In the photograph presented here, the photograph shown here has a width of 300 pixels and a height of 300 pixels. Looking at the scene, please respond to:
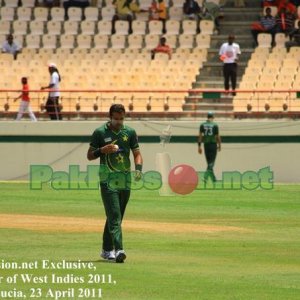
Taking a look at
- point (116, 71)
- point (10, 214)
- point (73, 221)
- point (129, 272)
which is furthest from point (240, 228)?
point (116, 71)

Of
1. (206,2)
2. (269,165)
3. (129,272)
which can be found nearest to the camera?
(129,272)

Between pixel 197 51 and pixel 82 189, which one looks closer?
pixel 82 189

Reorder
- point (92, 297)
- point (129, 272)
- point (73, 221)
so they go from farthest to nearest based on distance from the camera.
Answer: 1. point (73, 221)
2. point (129, 272)
3. point (92, 297)

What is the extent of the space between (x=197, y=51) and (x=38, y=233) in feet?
66.7

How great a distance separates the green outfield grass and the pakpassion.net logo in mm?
2067

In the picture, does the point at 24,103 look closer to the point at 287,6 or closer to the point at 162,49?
the point at 162,49

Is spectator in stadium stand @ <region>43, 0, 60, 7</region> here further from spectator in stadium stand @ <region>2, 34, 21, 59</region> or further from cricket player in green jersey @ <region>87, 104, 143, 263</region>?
cricket player in green jersey @ <region>87, 104, 143, 263</region>

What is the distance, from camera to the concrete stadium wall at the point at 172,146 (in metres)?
36.7

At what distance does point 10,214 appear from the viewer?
24609mm

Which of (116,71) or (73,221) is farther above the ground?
(116,71)

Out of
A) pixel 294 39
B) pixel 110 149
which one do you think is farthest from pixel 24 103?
pixel 110 149

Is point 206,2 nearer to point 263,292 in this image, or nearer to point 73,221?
point 73,221

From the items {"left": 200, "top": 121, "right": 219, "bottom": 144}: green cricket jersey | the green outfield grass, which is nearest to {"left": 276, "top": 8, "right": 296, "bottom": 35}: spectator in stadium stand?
{"left": 200, "top": 121, "right": 219, "bottom": 144}: green cricket jersey

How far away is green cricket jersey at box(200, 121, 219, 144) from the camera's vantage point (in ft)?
112
